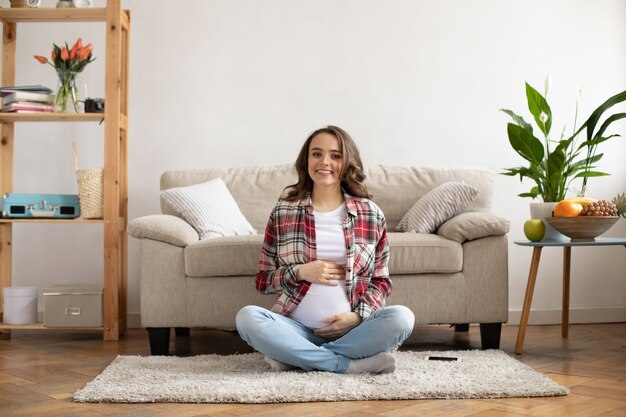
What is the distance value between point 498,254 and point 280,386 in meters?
1.17

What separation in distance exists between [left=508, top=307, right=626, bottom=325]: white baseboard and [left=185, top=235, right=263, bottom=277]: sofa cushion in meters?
1.64

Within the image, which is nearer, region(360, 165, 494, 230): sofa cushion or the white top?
the white top

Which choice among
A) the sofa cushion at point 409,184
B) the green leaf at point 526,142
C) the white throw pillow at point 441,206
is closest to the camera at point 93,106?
the sofa cushion at point 409,184

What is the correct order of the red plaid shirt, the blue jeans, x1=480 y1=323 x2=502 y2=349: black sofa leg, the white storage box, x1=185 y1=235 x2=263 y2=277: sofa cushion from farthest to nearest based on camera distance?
1. the white storage box
2. x1=480 y1=323 x2=502 y2=349: black sofa leg
3. x1=185 y1=235 x2=263 y2=277: sofa cushion
4. the red plaid shirt
5. the blue jeans

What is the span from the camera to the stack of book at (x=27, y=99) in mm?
3527

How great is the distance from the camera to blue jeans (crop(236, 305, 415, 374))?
237 cm

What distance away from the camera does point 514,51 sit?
4.06m

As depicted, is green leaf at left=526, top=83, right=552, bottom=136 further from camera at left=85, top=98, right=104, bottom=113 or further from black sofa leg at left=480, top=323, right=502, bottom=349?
camera at left=85, top=98, right=104, bottom=113

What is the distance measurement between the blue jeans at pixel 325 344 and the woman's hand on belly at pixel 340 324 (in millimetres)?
26

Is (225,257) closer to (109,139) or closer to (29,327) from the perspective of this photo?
(109,139)

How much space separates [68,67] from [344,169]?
5.45ft

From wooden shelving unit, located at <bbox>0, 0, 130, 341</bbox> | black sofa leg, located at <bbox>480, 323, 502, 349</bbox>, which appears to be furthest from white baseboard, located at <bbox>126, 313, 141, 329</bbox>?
black sofa leg, located at <bbox>480, 323, 502, 349</bbox>

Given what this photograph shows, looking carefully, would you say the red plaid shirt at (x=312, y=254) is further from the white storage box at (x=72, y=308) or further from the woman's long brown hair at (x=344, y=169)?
the white storage box at (x=72, y=308)

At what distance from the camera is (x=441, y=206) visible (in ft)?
Answer: 10.8
